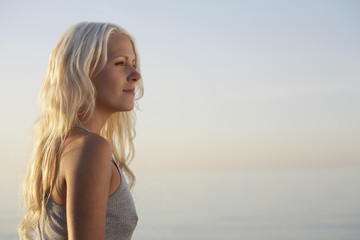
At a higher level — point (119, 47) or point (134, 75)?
point (119, 47)

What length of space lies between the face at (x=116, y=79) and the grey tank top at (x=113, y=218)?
271 millimetres

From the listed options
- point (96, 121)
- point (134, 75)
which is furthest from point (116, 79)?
point (96, 121)

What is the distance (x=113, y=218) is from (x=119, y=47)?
2.15 feet

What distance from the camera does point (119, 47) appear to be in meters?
1.84

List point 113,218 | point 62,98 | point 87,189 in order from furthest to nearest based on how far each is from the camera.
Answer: point 62,98, point 113,218, point 87,189

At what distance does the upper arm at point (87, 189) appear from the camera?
1.40 metres

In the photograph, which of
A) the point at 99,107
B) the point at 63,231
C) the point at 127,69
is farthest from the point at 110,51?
the point at 63,231

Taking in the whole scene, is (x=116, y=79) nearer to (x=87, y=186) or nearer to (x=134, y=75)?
(x=134, y=75)

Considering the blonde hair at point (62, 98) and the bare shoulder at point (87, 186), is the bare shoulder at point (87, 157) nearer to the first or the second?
the bare shoulder at point (87, 186)

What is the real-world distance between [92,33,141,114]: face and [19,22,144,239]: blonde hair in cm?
4

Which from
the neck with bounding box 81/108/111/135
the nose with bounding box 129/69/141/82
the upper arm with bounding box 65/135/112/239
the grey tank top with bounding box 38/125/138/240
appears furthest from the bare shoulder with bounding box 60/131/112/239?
the nose with bounding box 129/69/141/82

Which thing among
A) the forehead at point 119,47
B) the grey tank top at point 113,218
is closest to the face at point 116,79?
the forehead at point 119,47

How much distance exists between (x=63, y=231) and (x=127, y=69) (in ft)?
2.12

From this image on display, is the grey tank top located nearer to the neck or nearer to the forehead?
the neck
